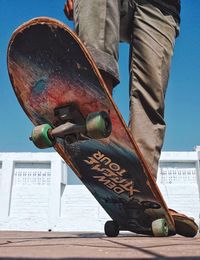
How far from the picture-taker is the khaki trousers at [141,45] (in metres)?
1.32

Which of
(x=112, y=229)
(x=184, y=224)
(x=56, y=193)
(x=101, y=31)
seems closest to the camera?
(x=101, y=31)

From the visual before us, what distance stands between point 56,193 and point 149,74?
626cm

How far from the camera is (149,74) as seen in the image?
1572 mm

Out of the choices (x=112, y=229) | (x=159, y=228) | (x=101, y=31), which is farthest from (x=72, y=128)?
(x=112, y=229)

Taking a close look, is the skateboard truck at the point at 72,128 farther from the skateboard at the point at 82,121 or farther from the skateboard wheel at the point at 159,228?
the skateboard wheel at the point at 159,228

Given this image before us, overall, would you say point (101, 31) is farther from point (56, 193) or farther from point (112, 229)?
point (56, 193)

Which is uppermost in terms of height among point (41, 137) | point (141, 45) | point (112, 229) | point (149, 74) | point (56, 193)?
point (141, 45)

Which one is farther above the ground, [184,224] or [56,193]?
[56,193]

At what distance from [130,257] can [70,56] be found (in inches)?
31.4

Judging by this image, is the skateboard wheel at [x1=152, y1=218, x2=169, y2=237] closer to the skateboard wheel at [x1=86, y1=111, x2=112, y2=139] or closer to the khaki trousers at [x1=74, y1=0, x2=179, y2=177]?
the khaki trousers at [x1=74, y1=0, x2=179, y2=177]

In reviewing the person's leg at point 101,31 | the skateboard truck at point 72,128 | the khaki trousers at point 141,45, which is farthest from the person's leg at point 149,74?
the skateboard truck at point 72,128

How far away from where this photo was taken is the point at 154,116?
1552 mm

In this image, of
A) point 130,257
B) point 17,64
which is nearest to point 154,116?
point 17,64

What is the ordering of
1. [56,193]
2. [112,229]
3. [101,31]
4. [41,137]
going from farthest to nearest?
[56,193], [112,229], [101,31], [41,137]
